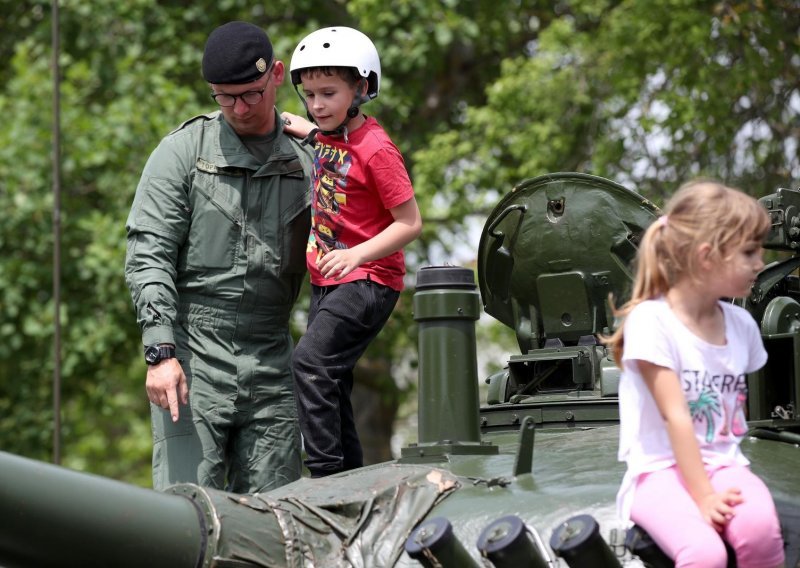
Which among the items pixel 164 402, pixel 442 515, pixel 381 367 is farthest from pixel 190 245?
pixel 381 367

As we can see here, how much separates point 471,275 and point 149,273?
1.32 metres

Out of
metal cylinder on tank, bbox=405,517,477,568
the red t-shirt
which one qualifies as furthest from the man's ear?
metal cylinder on tank, bbox=405,517,477,568

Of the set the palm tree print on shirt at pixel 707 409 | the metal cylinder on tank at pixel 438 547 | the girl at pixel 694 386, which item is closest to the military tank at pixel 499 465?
the metal cylinder on tank at pixel 438 547

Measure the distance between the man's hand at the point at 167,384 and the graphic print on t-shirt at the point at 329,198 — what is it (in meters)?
0.64

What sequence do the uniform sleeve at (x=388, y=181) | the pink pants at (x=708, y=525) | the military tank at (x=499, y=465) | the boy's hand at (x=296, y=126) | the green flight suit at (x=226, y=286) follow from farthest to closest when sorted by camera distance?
1. the boy's hand at (x=296, y=126)
2. the green flight suit at (x=226, y=286)
3. the uniform sleeve at (x=388, y=181)
4. the military tank at (x=499, y=465)
5. the pink pants at (x=708, y=525)

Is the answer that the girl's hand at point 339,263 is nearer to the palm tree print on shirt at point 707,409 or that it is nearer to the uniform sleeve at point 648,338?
the uniform sleeve at point 648,338

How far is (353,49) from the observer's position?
559cm

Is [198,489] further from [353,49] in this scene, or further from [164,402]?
[353,49]

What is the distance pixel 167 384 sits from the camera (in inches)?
215

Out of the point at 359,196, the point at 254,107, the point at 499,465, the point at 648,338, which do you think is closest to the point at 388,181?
the point at 359,196

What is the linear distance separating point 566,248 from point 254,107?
123 cm

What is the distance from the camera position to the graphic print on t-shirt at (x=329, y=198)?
5.64 meters

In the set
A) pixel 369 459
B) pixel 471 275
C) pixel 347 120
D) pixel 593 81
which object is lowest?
pixel 369 459

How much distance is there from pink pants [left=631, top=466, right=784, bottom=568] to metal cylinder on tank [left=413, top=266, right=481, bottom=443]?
1200mm
